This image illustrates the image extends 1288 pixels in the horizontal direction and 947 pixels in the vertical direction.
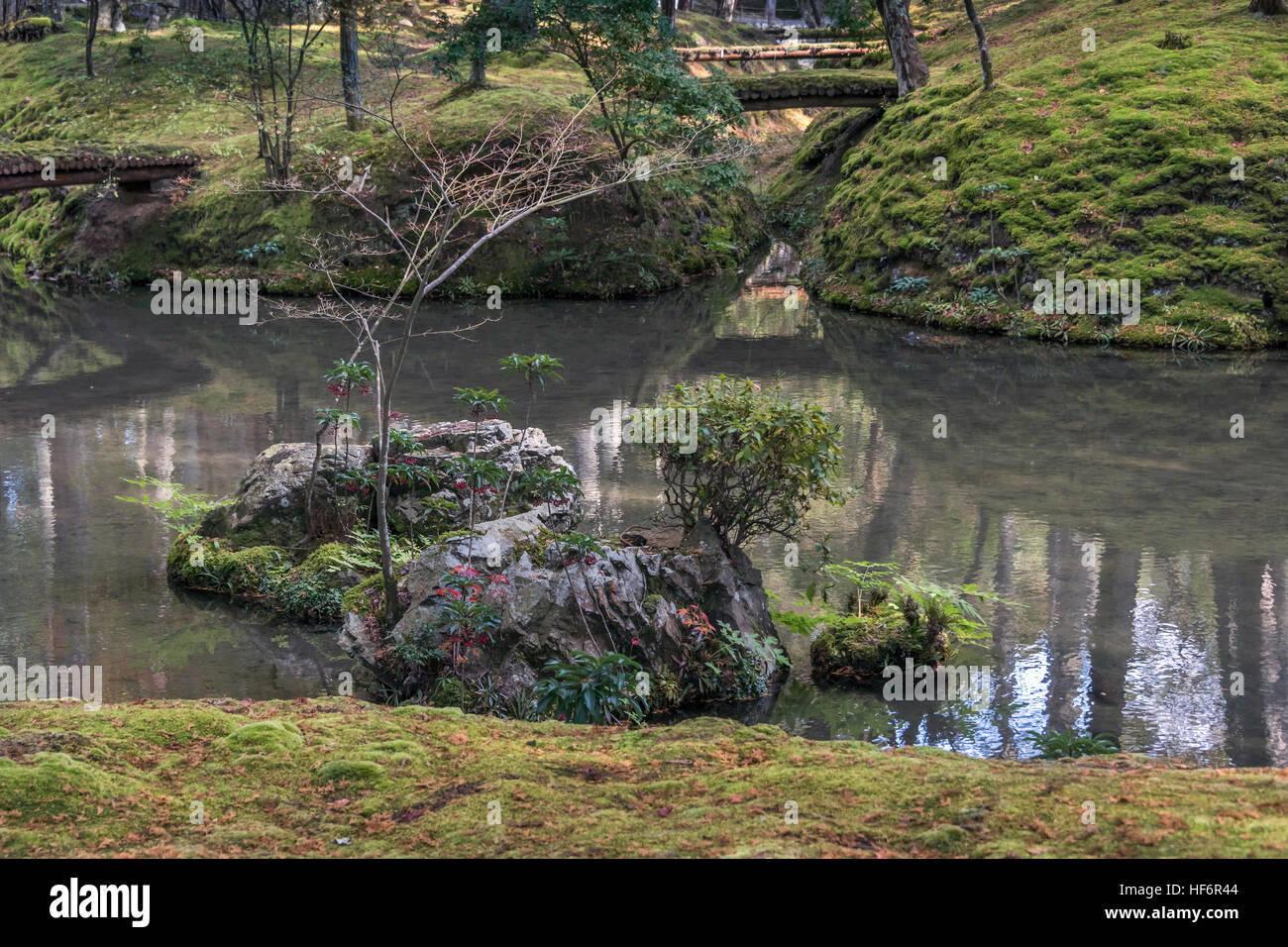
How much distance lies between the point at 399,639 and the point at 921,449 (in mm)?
8149

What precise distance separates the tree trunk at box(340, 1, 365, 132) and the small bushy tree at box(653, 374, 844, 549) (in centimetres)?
2305

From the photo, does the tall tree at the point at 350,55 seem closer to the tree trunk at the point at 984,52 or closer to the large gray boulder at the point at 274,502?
the tree trunk at the point at 984,52

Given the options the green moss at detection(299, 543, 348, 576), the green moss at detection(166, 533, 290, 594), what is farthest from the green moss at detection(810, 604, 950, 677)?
the green moss at detection(166, 533, 290, 594)

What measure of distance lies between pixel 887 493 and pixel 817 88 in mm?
20818

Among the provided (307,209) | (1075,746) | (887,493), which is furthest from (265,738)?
(307,209)

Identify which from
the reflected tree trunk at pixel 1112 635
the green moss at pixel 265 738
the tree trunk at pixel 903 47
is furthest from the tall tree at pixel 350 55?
the green moss at pixel 265 738

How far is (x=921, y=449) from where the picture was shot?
562 inches

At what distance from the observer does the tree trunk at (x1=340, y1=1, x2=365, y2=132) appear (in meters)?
29.4

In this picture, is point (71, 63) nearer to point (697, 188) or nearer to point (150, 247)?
point (150, 247)

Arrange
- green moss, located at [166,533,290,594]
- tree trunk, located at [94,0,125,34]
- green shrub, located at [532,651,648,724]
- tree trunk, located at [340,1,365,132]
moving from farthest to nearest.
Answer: tree trunk, located at [94,0,125,34] → tree trunk, located at [340,1,365,132] → green moss, located at [166,533,290,594] → green shrub, located at [532,651,648,724]

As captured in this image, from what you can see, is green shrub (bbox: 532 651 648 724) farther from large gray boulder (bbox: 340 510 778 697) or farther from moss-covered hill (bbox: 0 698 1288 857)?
moss-covered hill (bbox: 0 698 1288 857)

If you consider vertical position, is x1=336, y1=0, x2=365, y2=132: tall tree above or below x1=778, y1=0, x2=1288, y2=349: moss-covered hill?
above

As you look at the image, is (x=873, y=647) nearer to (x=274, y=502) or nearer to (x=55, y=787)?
(x=55, y=787)

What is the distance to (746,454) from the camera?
8.50 meters
